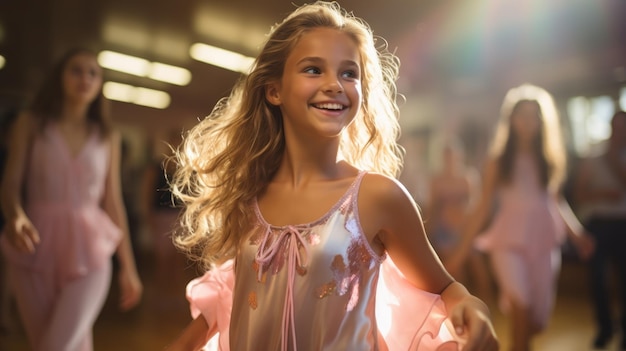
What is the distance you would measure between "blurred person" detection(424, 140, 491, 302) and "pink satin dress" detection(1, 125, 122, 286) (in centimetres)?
255

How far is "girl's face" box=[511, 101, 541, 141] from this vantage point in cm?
318

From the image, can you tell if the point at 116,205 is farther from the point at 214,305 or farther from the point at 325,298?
the point at 325,298

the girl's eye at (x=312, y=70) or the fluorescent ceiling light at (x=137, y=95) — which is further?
the fluorescent ceiling light at (x=137, y=95)

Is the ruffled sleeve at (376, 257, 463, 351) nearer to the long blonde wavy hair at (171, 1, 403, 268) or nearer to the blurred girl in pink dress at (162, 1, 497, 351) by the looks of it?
the blurred girl in pink dress at (162, 1, 497, 351)

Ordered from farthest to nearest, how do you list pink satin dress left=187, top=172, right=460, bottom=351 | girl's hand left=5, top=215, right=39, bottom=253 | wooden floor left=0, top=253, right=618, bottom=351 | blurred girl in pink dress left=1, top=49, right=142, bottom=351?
1. wooden floor left=0, top=253, right=618, bottom=351
2. blurred girl in pink dress left=1, top=49, right=142, bottom=351
3. girl's hand left=5, top=215, right=39, bottom=253
4. pink satin dress left=187, top=172, right=460, bottom=351

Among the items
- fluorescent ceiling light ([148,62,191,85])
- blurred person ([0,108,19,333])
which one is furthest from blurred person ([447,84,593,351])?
blurred person ([0,108,19,333])

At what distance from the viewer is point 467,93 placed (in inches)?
225

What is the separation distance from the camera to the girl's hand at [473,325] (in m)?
0.93

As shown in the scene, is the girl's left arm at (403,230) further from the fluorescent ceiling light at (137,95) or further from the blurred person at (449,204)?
the blurred person at (449,204)

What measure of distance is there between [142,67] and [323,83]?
8.48 ft

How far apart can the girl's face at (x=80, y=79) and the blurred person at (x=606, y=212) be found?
2.98 m

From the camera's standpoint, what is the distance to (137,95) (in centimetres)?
343

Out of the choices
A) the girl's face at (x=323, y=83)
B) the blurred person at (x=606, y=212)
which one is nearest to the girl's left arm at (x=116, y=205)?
the girl's face at (x=323, y=83)

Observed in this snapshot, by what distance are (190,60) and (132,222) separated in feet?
3.34
